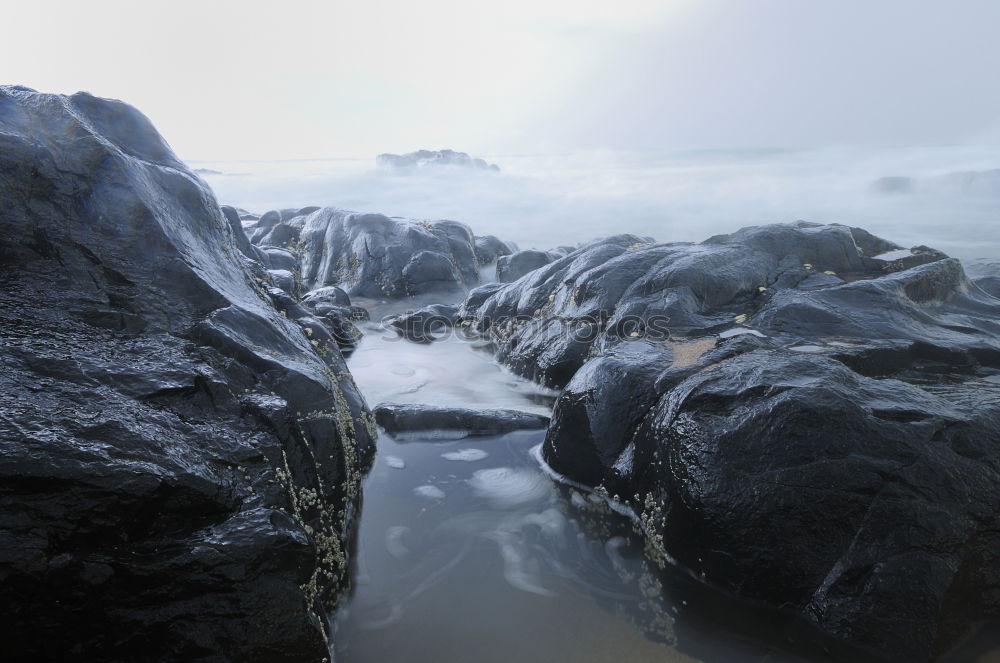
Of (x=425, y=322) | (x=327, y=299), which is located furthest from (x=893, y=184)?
(x=327, y=299)

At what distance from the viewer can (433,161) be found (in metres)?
43.2

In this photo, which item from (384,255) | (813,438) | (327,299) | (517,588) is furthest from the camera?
(384,255)

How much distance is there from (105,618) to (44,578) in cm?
26

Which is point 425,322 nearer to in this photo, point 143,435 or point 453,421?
point 453,421

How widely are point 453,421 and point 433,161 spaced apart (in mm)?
40071

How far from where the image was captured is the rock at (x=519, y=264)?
11.1 metres

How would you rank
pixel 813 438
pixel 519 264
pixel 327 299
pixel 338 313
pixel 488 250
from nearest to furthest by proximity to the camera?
pixel 813 438 < pixel 338 313 < pixel 327 299 < pixel 519 264 < pixel 488 250

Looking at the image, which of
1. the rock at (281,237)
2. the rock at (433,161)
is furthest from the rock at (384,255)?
the rock at (433,161)

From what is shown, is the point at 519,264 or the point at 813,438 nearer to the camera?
the point at 813,438

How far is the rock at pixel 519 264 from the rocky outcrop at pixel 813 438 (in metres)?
5.34

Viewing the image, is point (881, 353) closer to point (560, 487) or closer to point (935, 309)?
point (935, 309)

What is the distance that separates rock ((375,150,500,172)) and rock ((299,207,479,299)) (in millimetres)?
29776

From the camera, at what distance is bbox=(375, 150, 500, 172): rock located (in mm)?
42188

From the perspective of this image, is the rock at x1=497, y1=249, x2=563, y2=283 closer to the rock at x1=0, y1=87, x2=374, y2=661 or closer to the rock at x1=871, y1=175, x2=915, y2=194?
the rock at x1=0, y1=87, x2=374, y2=661
